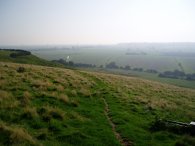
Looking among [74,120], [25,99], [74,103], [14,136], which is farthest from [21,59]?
[14,136]

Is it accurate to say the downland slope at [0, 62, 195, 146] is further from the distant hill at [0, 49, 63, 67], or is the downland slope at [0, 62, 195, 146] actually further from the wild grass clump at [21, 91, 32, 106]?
the distant hill at [0, 49, 63, 67]

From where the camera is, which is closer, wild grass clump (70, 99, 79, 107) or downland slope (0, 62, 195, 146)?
downland slope (0, 62, 195, 146)

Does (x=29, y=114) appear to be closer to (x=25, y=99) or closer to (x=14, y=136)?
(x=25, y=99)

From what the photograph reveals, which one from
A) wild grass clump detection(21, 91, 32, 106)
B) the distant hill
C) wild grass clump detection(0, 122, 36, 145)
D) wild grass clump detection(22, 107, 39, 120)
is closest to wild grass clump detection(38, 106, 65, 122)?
wild grass clump detection(22, 107, 39, 120)

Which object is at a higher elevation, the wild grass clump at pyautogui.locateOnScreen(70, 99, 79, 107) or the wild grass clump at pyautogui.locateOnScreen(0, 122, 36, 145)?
the wild grass clump at pyautogui.locateOnScreen(0, 122, 36, 145)

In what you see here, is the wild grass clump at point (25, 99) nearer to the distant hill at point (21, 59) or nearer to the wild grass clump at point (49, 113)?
the wild grass clump at point (49, 113)

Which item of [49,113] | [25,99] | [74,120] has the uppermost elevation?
[25,99]

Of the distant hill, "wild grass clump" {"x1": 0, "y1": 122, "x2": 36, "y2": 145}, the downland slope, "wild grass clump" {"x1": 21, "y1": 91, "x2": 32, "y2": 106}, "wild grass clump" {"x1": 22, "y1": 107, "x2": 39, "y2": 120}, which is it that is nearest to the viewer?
"wild grass clump" {"x1": 0, "y1": 122, "x2": 36, "y2": 145}

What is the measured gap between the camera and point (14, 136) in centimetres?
1193

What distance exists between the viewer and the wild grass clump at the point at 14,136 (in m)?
11.6

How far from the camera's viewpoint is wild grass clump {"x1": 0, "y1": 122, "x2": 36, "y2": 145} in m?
11.6

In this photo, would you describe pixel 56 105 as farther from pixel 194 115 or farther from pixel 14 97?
pixel 194 115

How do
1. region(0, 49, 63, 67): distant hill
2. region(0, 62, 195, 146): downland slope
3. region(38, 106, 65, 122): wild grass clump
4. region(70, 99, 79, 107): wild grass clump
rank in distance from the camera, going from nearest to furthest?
region(0, 62, 195, 146): downland slope < region(38, 106, 65, 122): wild grass clump < region(70, 99, 79, 107): wild grass clump < region(0, 49, 63, 67): distant hill

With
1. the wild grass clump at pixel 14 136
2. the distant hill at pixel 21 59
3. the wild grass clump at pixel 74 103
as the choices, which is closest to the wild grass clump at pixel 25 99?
the wild grass clump at pixel 74 103
